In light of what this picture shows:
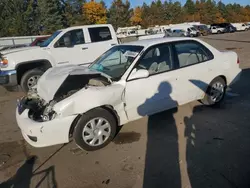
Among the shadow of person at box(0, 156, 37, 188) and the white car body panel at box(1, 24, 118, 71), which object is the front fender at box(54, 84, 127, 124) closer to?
the shadow of person at box(0, 156, 37, 188)

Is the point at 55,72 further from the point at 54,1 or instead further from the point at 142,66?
the point at 54,1

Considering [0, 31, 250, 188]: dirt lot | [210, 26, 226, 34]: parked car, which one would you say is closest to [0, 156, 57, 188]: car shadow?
[0, 31, 250, 188]: dirt lot

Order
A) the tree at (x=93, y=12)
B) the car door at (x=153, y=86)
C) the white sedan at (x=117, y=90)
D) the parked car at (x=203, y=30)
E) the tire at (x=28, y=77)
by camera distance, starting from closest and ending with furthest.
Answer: the white sedan at (x=117, y=90) < the car door at (x=153, y=86) < the tire at (x=28, y=77) < the parked car at (x=203, y=30) < the tree at (x=93, y=12)

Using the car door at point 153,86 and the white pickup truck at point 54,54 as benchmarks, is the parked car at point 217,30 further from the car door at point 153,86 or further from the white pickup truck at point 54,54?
the car door at point 153,86

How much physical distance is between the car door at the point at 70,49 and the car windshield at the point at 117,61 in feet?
10.0

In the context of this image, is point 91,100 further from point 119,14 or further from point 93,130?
point 119,14

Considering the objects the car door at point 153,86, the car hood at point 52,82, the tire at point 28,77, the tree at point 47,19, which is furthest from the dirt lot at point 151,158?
the tree at point 47,19

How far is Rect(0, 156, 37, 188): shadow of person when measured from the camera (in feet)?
9.51

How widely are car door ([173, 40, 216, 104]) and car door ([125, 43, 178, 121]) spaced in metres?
0.18

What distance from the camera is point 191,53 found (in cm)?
454

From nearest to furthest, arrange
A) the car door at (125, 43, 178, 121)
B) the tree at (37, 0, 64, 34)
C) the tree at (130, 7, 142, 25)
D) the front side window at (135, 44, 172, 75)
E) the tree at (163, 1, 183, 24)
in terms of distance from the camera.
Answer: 1. the car door at (125, 43, 178, 121)
2. the front side window at (135, 44, 172, 75)
3. the tree at (37, 0, 64, 34)
4. the tree at (130, 7, 142, 25)
5. the tree at (163, 1, 183, 24)

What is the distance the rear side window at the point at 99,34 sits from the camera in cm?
788

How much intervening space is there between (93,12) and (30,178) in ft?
206

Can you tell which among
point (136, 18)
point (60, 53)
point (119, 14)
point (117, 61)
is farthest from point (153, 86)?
point (136, 18)
